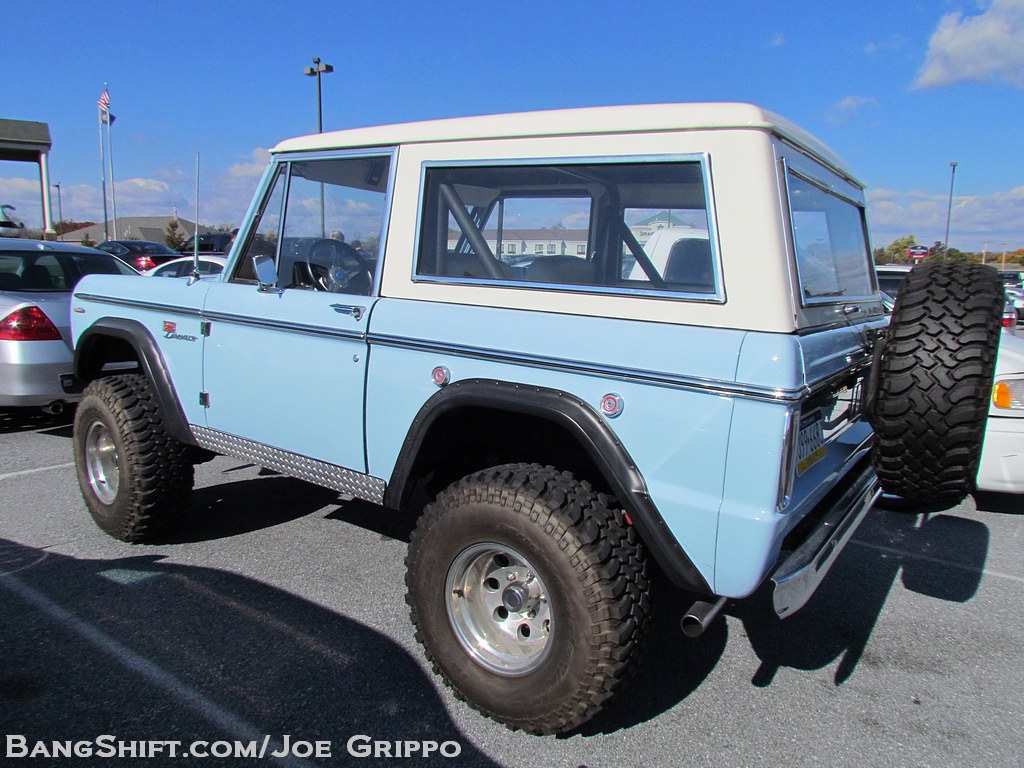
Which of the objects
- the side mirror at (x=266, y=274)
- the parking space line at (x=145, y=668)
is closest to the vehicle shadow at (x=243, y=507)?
the parking space line at (x=145, y=668)

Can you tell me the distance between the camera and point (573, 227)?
2865 millimetres

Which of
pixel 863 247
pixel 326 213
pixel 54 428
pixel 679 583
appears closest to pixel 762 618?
pixel 679 583

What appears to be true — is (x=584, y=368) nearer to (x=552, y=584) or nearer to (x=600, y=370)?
(x=600, y=370)

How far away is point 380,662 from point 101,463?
7.53 feet

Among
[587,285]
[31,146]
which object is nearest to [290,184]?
[587,285]

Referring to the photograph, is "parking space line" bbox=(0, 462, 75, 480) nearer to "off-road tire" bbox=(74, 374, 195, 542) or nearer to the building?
"off-road tire" bbox=(74, 374, 195, 542)

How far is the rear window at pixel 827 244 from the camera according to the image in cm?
246

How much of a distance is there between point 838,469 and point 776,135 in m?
1.29

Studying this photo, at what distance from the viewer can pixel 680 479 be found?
2125mm

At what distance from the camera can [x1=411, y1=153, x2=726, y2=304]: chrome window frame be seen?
7.23ft

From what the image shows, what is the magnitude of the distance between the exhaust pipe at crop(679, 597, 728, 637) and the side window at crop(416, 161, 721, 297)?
1.00 m

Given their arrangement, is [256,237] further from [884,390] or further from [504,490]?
[884,390]

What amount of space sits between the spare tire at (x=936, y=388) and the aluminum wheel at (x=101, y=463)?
3827 mm

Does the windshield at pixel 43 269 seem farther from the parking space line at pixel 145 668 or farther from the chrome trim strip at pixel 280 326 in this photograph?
the chrome trim strip at pixel 280 326
